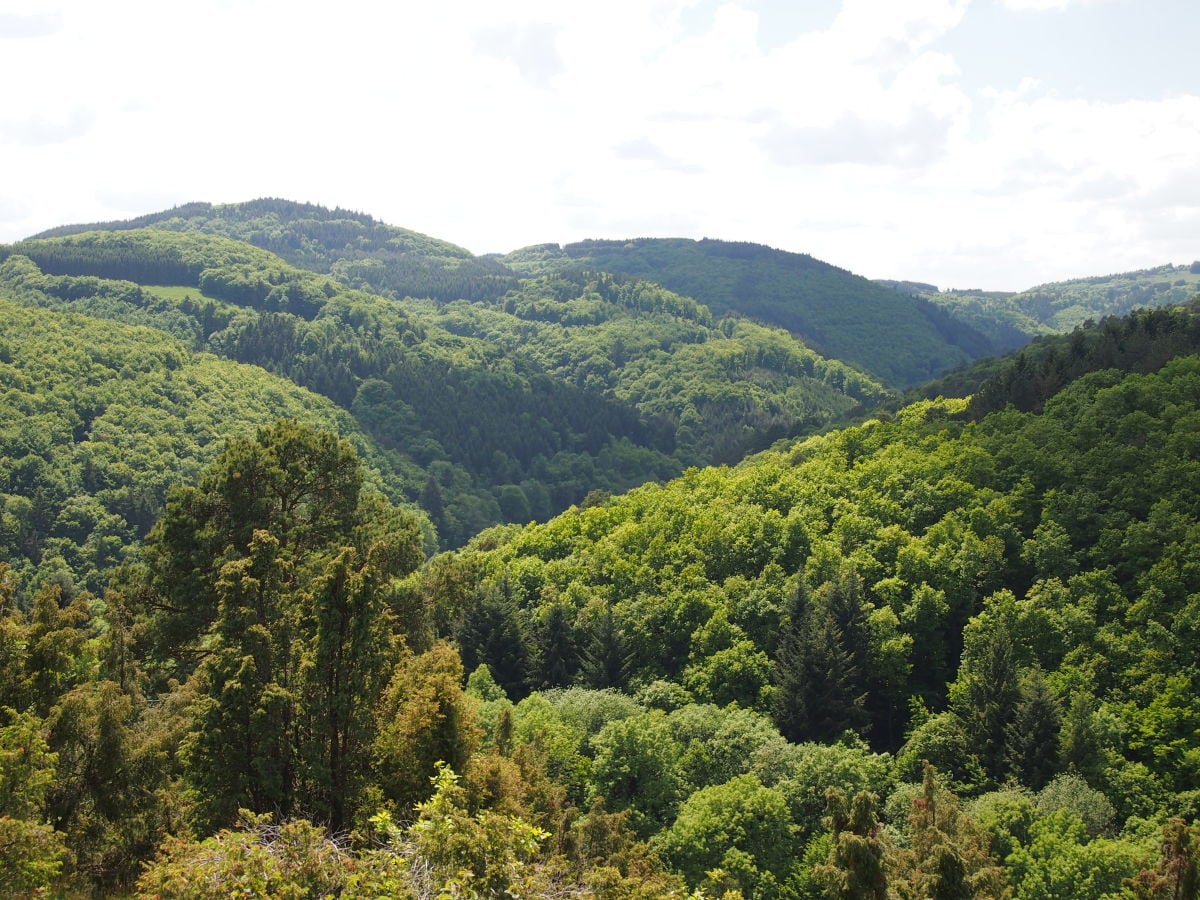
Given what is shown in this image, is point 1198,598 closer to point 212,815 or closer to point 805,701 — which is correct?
point 805,701

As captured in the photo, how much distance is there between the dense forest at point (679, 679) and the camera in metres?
24.1

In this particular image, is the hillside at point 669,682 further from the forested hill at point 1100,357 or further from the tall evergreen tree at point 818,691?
the forested hill at point 1100,357

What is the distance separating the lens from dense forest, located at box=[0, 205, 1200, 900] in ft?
79.0

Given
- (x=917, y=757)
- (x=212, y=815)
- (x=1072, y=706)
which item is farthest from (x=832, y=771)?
(x=212, y=815)

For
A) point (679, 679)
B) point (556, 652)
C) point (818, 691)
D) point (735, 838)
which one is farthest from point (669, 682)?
point (735, 838)

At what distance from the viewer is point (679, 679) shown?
207 ft

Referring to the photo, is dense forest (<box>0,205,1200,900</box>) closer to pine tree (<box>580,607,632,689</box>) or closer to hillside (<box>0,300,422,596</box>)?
pine tree (<box>580,607,632,689</box>)

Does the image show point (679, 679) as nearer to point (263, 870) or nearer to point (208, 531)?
point (208, 531)

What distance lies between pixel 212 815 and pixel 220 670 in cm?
364

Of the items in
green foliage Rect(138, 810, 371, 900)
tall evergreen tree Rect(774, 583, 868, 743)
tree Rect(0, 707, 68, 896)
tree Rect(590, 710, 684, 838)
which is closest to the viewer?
green foliage Rect(138, 810, 371, 900)

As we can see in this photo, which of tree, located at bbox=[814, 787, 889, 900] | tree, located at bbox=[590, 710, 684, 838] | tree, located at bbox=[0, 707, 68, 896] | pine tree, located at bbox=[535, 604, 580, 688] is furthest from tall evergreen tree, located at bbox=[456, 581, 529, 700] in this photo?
tree, located at bbox=[814, 787, 889, 900]

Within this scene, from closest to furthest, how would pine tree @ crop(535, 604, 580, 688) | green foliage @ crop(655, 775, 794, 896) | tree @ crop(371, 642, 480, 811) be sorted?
tree @ crop(371, 642, 480, 811) < green foliage @ crop(655, 775, 794, 896) < pine tree @ crop(535, 604, 580, 688)

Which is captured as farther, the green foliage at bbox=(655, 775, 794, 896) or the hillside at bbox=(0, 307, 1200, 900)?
the green foliage at bbox=(655, 775, 794, 896)

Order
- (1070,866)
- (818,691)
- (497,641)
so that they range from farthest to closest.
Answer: (497,641) < (818,691) < (1070,866)
